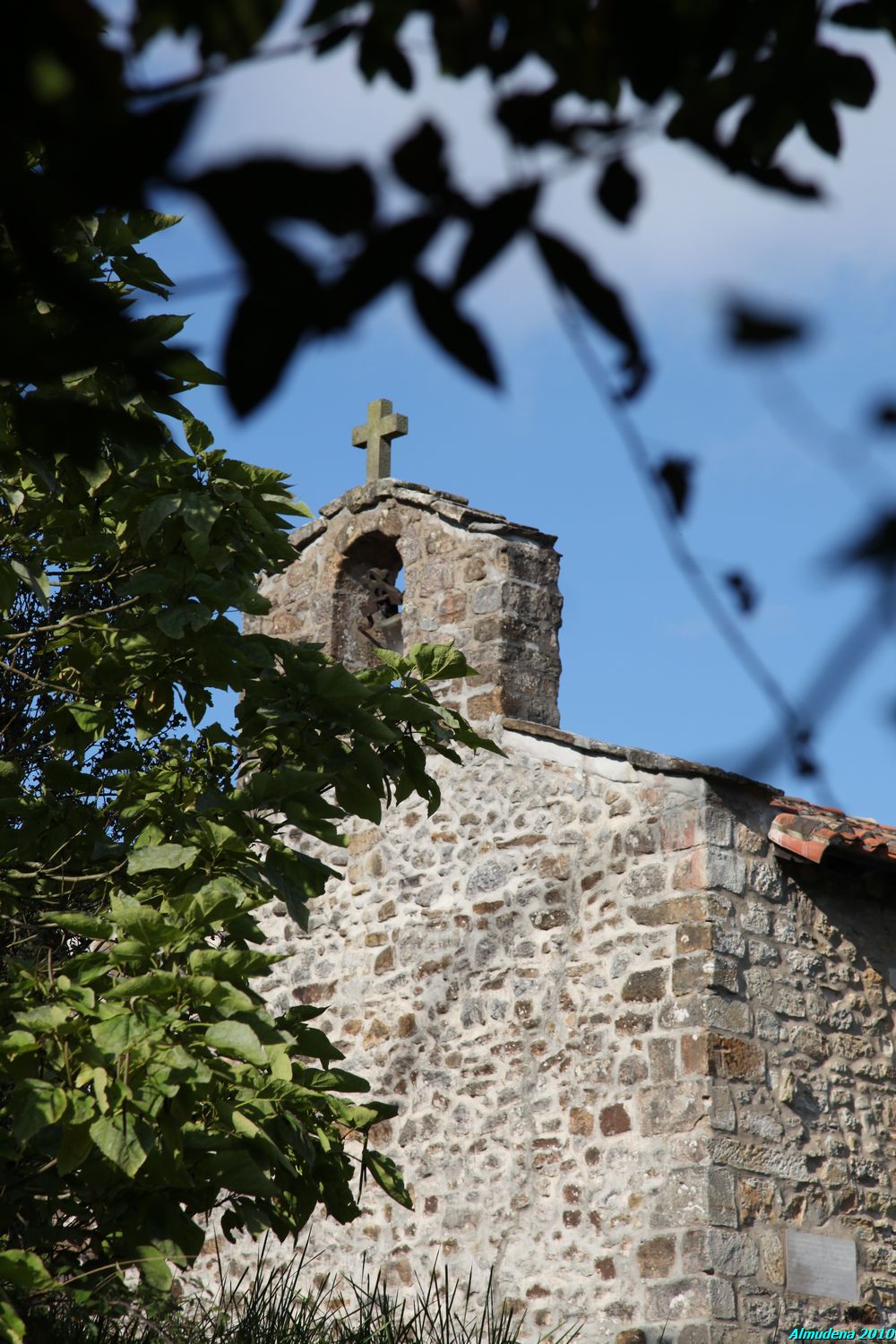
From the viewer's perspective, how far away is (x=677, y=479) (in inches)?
63.1

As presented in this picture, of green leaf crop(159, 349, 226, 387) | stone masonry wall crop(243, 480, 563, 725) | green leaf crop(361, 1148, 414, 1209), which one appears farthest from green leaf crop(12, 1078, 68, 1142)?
stone masonry wall crop(243, 480, 563, 725)

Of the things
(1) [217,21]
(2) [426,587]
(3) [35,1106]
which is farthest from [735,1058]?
(1) [217,21]

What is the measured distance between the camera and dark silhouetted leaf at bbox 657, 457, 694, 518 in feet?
5.22

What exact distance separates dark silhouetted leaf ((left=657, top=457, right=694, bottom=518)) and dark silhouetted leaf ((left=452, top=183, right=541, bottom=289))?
11.8 inches

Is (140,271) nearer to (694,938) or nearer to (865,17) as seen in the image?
(865,17)

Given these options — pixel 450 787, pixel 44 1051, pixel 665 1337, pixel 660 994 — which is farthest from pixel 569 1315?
pixel 44 1051

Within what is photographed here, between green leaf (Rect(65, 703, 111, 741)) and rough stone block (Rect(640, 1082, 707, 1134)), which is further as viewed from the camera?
rough stone block (Rect(640, 1082, 707, 1134))

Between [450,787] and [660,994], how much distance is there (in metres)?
1.88

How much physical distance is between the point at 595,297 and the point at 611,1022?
6033 millimetres

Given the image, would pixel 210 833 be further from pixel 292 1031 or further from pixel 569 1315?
pixel 569 1315

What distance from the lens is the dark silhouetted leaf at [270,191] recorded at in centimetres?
133

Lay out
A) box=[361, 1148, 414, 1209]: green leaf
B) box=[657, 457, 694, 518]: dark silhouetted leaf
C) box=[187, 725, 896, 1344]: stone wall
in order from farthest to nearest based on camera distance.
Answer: box=[187, 725, 896, 1344]: stone wall → box=[361, 1148, 414, 1209]: green leaf → box=[657, 457, 694, 518]: dark silhouetted leaf

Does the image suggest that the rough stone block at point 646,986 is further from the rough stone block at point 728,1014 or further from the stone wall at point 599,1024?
the rough stone block at point 728,1014

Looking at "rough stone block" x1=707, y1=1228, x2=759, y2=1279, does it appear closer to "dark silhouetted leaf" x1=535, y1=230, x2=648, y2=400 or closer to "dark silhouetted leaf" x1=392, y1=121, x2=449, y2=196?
"dark silhouetted leaf" x1=535, y1=230, x2=648, y2=400
